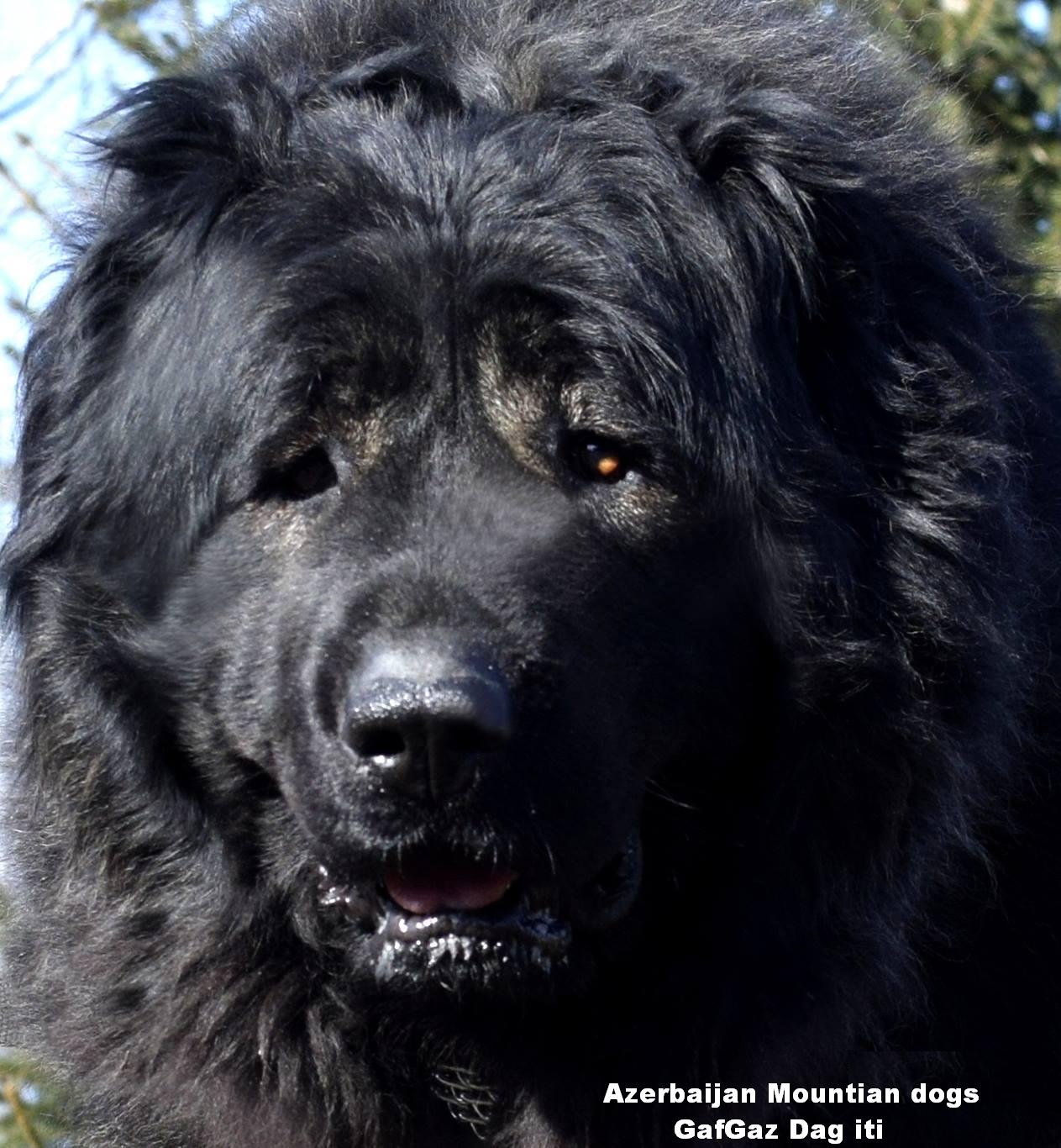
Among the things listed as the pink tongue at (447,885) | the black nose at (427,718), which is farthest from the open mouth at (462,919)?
the black nose at (427,718)

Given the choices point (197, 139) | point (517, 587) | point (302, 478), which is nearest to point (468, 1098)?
point (517, 587)

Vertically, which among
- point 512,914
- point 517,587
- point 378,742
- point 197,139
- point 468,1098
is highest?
point 197,139

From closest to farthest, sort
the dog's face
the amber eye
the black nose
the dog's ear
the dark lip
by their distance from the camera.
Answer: the black nose, the dog's face, the dark lip, the amber eye, the dog's ear

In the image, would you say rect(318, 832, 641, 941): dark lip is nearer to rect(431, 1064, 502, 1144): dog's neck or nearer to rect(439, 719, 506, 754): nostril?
rect(439, 719, 506, 754): nostril

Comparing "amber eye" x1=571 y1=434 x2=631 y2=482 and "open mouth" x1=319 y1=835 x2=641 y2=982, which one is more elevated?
"amber eye" x1=571 y1=434 x2=631 y2=482

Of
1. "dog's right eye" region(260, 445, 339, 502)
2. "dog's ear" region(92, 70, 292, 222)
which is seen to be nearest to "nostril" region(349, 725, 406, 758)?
"dog's right eye" region(260, 445, 339, 502)

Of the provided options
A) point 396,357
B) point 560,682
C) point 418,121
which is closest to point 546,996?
point 560,682

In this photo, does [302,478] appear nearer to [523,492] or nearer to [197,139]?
[523,492]
